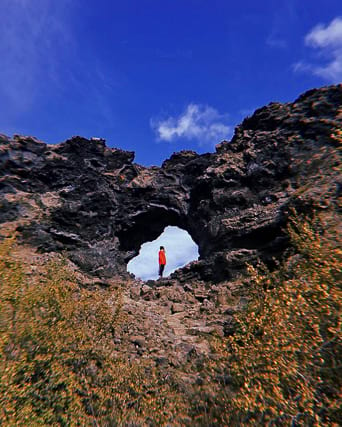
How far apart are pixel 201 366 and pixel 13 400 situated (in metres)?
7.53

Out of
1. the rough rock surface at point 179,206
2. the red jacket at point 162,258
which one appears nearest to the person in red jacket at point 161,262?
the red jacket at point 162,258

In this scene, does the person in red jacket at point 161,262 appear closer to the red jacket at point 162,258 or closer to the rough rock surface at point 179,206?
the red jacket at point 162,258

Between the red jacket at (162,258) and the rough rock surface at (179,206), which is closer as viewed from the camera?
the rough rock surface at (179,206)

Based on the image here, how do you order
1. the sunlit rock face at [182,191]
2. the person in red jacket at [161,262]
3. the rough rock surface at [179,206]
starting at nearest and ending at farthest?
the rough rock surface at [179,206]
the sunlit rock face at [182,191]
the person in red jacket at [161,262]

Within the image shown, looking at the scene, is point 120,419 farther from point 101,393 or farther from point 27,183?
point 27,183

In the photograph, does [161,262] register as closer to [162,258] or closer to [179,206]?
[162,258]

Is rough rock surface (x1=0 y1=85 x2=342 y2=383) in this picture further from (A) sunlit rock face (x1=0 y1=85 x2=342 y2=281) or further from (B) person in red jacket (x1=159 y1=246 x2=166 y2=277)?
(B) person in red jacket (x1=159 y1=246 x2=166 y2=277)

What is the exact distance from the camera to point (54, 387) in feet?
31.0

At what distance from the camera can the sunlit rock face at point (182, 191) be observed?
2184cm

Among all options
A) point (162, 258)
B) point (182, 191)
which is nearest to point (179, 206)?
point (182, 191)

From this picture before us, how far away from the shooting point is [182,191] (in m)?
33.1

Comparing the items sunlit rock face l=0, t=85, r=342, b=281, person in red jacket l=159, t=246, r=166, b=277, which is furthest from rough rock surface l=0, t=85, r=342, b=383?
person in red jacket l=159, t=246, r=166, b=277

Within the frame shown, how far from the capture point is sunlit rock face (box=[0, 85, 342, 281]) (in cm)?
2184

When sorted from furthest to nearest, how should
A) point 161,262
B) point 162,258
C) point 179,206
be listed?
1. point 179,206
2. point 162,258
3. point 161,262
